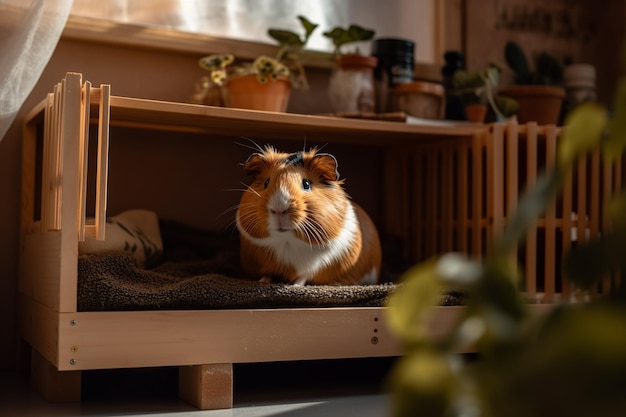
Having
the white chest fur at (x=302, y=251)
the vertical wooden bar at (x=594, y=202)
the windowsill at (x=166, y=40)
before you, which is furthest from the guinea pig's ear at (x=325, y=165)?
the vertical wooden bar at (x=594, y=202)

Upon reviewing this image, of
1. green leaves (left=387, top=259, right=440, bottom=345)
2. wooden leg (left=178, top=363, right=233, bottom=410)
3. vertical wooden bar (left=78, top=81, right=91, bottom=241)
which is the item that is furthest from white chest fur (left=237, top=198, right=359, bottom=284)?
green leaves (left=387, top=259, right=440, bottom=345)

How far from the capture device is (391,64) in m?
2.35

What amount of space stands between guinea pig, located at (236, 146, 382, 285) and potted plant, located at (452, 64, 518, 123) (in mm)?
728

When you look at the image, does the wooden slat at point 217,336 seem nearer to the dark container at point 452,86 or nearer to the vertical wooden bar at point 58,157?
the vertical wooden bar at point 58,157

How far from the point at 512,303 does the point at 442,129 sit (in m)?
1.78

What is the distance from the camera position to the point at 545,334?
306 mm

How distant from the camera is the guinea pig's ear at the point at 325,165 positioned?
68.8 inches

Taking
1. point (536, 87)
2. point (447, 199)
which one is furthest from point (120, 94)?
point (536, 87)

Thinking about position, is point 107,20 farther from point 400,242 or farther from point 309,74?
point 400,242

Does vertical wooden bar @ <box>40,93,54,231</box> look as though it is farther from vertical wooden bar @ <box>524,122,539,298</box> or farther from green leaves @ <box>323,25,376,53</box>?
vertical wooden bar @ <box>524,122,539,298</box>

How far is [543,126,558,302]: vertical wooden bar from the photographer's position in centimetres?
204

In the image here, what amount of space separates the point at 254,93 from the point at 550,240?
2.81 ft

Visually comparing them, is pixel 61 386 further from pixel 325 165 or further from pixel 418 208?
pixel 418 208

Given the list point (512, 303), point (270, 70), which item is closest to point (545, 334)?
point (512, 303)
